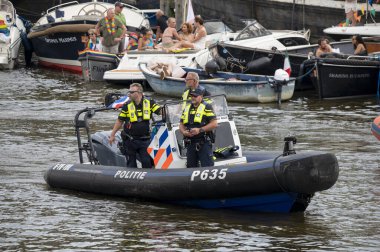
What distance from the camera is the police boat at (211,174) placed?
12703 mm

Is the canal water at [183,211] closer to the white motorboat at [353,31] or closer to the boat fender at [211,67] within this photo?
the boat fender at [211,67]

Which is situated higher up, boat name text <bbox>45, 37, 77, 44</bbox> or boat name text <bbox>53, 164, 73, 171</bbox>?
boat name text <bbox>45, 37, 77, 44</bbox>

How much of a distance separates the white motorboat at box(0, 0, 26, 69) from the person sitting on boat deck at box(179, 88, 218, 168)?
1866cm

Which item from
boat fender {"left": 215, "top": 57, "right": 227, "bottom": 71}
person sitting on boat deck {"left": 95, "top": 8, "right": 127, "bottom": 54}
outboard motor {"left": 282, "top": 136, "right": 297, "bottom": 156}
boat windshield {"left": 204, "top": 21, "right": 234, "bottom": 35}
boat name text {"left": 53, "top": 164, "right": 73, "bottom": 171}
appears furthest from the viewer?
boat windshield {"left": 204, "top": 21, "right": 234, "bottom": 35}

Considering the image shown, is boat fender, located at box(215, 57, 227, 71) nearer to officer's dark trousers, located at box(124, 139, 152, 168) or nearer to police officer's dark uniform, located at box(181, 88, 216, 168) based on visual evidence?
officer's dark trousers, located at box(124, 139, 152, 168)

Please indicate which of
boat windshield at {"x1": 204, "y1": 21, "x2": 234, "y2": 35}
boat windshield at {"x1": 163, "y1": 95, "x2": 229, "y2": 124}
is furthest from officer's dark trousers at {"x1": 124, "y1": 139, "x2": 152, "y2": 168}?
boat windshield at {"x1": 204, "y1": 21, "x2": 234, "y2": 35}

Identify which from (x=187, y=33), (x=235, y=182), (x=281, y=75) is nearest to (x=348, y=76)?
(x=281, y=75)

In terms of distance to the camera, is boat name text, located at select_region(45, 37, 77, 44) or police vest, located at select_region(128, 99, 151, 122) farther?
boat name text, located at select_region(45, 37, 77, 44)

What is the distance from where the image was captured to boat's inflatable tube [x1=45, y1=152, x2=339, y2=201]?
12633 mm

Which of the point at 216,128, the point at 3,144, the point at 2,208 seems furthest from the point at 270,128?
the point at 2,208

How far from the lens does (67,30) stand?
3166cm

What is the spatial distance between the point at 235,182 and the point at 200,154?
93 centimetres

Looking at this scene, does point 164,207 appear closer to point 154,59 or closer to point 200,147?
point 200,147

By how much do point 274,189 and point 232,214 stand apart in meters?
0.83
